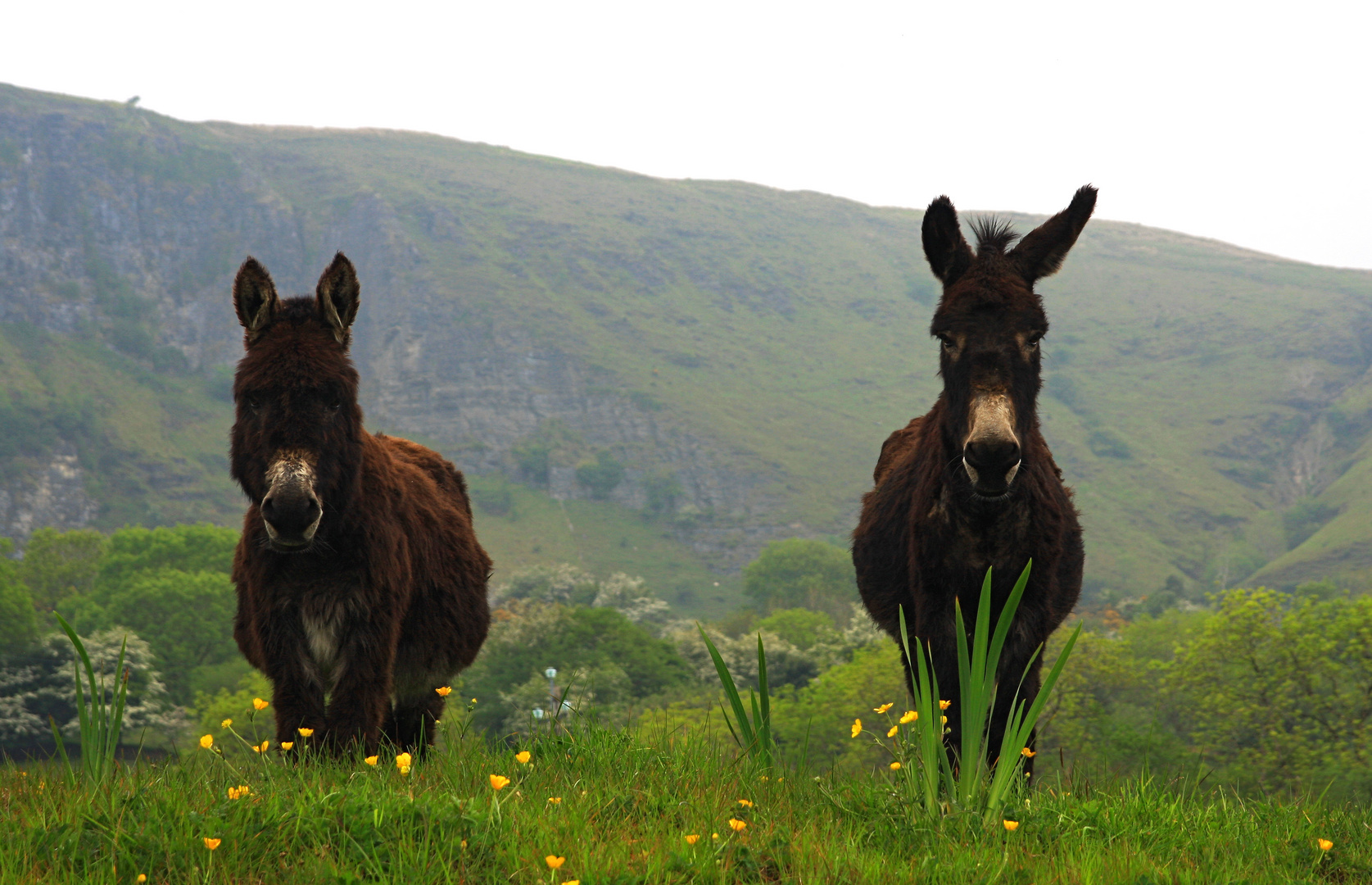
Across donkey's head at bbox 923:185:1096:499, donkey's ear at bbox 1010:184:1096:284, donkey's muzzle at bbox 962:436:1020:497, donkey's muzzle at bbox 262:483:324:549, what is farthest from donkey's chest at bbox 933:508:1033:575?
donkey's muzzle at bbox 262:483:324:549

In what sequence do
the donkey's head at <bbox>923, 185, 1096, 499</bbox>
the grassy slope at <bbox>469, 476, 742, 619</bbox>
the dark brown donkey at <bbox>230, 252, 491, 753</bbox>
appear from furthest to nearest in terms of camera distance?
1. the grassy slope at <bbox>469, 476, 742, 619</bbox>
2. the dark brown donkey at <bbox>230, 252, 491, 753</bbox>
3. the donkey's head at <bbox>923, 185, 1096, 499</bbox>

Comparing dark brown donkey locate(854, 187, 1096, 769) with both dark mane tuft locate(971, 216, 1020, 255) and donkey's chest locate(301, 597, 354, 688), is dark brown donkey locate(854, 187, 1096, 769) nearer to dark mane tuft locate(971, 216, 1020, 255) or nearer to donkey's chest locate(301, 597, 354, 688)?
dark mane tuft locate(971, 216, 1020, 255)

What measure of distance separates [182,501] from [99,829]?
173 metres

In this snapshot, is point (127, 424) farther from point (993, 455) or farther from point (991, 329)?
point (993, 455)

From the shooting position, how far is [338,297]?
21.9 feet

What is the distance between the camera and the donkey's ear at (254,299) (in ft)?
20.7

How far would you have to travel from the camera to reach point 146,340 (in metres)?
199

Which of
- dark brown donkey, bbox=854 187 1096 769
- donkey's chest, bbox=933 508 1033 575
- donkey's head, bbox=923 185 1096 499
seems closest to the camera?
donkey's head, bbox=923 185 1096 499

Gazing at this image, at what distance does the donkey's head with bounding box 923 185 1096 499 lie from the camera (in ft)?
17.7

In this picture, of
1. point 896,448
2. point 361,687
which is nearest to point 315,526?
point 361,687

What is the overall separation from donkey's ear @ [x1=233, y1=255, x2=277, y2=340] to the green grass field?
9.30 feet

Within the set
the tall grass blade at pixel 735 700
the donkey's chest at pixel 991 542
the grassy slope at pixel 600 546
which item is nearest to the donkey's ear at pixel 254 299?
the tall grass blade at pixel 735 700

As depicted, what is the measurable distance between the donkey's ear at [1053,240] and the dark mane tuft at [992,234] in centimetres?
15

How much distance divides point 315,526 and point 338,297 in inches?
71.6
